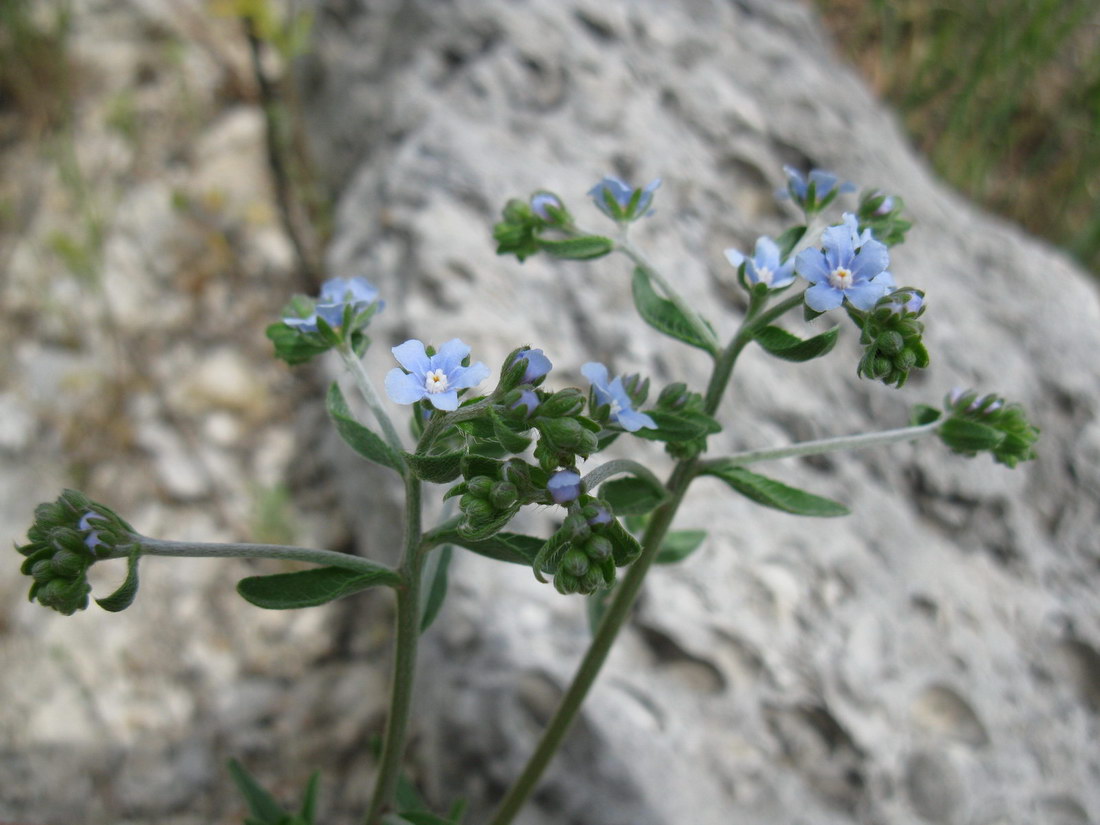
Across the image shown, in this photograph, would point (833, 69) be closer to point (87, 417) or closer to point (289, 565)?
point (289, 565)

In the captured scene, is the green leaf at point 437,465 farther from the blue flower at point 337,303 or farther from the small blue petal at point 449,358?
the blue flower at point 337,303

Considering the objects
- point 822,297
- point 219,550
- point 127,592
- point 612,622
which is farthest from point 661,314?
point 127,592

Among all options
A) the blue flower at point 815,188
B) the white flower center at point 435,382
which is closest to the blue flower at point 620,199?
the blue flower at point 815,188

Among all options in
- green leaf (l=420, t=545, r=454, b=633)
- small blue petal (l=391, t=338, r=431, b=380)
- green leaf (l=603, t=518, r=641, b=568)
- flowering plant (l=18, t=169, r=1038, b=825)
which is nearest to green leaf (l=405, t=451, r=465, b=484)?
flowering plant (l=18, t=169, r=1038, b=825)

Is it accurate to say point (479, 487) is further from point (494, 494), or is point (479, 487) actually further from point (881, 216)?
point (881, 216)

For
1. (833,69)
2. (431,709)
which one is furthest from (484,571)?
(833,69)

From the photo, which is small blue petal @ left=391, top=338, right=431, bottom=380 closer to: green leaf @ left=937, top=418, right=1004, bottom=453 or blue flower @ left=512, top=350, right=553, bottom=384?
blue flower @ left=512, top=350, right=553, bottom=384

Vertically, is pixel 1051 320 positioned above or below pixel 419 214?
above
